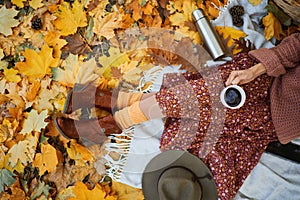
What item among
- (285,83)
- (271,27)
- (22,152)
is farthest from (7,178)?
(271,27)

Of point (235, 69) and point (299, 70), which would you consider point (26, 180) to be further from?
point (299, 70)

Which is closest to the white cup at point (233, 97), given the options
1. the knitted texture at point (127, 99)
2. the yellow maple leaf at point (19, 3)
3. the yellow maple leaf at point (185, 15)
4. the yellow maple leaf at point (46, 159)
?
the knitted texture at point (127, 99)

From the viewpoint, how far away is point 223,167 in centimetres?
122

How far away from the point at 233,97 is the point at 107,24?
2.03 ft

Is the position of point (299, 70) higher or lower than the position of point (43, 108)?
lower

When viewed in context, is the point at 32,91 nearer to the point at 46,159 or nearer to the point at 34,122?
the point at 34,122

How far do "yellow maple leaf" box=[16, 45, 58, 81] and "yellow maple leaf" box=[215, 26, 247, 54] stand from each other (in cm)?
65

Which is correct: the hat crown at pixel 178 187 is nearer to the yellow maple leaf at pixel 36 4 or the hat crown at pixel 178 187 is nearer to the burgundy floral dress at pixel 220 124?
the burgundy floral dress at pixel 220 124

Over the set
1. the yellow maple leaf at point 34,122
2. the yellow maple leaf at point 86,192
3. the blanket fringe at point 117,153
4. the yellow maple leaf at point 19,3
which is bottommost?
the yellow maple leaf at point 86,192

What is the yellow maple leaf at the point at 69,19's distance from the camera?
1.48 meters

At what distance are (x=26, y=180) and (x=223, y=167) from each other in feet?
2.33

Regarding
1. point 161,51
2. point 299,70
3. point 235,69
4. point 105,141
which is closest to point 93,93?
point 105,141

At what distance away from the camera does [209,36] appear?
142 centimetres

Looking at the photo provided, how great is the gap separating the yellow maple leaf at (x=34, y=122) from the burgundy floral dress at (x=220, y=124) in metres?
0.46
